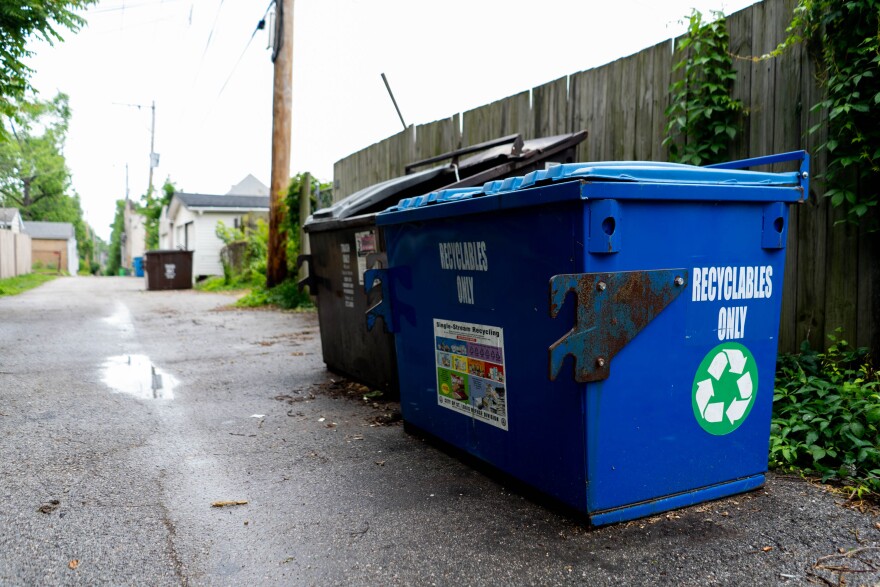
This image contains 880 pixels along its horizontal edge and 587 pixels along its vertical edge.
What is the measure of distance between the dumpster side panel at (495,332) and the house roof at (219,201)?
2919 cm

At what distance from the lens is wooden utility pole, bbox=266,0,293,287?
1350cm

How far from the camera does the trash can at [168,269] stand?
813 inches

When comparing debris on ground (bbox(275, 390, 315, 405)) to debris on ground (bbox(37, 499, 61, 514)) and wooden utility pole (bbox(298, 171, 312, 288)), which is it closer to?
debris on ground (bbox(37, 499, 61, 514))


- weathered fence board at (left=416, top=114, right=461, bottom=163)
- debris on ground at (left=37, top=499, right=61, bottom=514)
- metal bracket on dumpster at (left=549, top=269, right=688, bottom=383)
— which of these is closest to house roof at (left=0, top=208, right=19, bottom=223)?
weathered fence board at (left=416, top=114, right=461, bottom=163)

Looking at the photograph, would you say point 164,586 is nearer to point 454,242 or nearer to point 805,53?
point 454,242

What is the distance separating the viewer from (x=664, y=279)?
252 centimetres

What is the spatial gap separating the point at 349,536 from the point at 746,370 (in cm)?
174

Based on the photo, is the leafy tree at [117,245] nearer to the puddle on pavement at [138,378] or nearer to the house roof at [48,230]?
the house roof at [48,230]

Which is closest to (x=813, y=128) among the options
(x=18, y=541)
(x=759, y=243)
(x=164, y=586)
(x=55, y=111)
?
(x=759, y=243)

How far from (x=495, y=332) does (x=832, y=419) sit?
5.75 ft

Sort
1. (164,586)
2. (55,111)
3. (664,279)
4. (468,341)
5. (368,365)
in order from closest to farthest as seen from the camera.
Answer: (164,586) < (664,279) < (468,341) < (368,365) < (55,111)

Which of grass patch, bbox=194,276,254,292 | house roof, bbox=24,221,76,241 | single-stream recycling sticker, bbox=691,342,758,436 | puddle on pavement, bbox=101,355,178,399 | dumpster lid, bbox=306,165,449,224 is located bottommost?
puddle on pavement, bbox=101,355,178,399

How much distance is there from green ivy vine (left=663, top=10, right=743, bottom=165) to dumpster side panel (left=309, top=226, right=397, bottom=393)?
2210mm

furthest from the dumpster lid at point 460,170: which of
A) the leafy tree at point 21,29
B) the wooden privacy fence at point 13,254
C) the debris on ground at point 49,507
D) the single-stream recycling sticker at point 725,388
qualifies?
the wooden privacy fence at point 13,254
